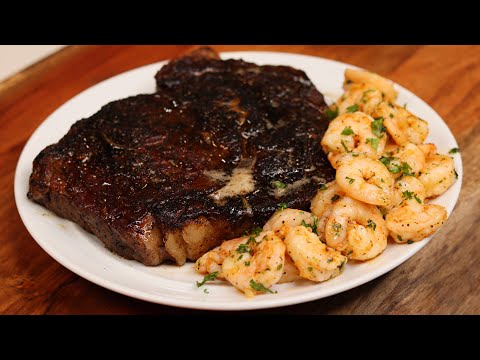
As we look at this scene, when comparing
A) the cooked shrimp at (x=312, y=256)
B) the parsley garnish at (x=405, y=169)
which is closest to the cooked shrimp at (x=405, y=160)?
the parsley garnish at (x=405, y=169)

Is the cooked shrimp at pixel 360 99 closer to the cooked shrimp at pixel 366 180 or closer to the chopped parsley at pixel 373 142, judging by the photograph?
the chopped parsley at pixel 373 142

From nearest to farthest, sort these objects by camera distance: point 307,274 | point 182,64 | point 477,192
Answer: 1. point 307,274
2. point 477,192
3. point 182,64

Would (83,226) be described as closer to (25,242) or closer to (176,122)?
(25,242)

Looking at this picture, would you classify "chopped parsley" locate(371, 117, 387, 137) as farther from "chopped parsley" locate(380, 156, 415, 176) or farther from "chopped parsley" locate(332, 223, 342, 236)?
"chopped parsley" locate(332, 223, 342, 236)

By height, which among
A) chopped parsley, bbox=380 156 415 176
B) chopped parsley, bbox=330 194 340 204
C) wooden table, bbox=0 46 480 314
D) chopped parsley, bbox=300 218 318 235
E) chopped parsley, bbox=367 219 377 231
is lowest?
wooden table, bbox=0 46 480 314

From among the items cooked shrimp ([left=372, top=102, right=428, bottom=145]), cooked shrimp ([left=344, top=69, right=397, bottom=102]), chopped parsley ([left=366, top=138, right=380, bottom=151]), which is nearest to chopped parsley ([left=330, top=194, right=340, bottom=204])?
chopped parsley ([left=366, top=138, right=380, bottom=151])

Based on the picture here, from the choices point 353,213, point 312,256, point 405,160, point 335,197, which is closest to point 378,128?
point 405,160

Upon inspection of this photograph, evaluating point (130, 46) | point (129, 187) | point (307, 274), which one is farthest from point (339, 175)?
point (130, 46)
